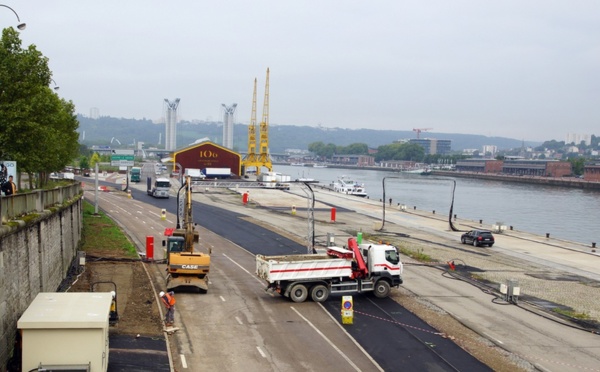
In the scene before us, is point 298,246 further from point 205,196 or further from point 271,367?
point 205,196

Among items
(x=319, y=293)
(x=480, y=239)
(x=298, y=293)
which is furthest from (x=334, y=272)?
(x=480, y=239)

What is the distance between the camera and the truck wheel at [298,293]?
104 ft

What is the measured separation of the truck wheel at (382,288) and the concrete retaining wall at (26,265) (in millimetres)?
16444

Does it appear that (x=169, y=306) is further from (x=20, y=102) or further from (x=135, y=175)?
(x=135, y=175)

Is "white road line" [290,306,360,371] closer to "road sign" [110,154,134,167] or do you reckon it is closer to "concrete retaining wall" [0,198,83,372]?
"concrete retaining wall" [0,198,83,372]

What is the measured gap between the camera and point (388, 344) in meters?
25.4

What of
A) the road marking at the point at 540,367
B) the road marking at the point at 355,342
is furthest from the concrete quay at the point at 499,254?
the road marking at the point at 355,342

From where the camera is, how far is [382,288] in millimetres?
33750

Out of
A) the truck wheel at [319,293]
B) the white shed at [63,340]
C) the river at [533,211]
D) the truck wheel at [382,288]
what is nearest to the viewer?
the white shed at [63,340]

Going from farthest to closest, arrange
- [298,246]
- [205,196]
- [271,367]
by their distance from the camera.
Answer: [205,196] < [298,246] < [271,367]

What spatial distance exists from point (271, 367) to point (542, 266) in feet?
116

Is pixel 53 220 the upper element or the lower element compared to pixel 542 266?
upper

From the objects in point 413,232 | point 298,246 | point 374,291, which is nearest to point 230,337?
point 374,291

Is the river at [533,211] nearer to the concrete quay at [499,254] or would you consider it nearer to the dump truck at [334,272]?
the concrete quay at [499,254]
